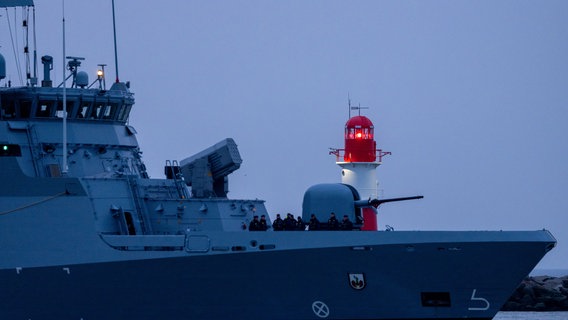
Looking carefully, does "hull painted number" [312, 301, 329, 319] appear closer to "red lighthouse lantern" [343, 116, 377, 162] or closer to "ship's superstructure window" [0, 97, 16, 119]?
"ship's superstructure window" [0, 97, 16, 119]

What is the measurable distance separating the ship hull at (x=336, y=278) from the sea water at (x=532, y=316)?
91.0ft

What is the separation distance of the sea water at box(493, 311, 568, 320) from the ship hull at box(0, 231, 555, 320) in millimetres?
27732

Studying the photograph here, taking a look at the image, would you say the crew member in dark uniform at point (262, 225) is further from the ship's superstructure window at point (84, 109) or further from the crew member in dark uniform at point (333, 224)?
the ship's superstructure window at point (84, 109)

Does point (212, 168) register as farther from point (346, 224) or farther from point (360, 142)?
point (360, 142)

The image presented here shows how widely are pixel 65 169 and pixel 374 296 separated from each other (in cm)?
880

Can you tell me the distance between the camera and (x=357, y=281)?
30375mm

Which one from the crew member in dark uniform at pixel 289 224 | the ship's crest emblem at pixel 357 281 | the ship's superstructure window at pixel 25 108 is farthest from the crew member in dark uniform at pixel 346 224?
the ship's superstructure window at pixel 25 108

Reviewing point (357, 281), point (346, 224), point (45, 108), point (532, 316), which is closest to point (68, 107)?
point (45, 108)

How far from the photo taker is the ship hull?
30.1 metres

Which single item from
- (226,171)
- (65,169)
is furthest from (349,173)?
(65,169)

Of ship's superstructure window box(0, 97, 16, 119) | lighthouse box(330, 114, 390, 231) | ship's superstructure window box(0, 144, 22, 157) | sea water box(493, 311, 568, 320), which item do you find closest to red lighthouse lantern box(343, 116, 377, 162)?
lighthouse box(330, 114, 390, 231)

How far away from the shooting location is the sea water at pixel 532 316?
189 feet

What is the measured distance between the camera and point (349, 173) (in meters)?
50.2

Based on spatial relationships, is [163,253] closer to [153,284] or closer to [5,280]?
[153,284]
